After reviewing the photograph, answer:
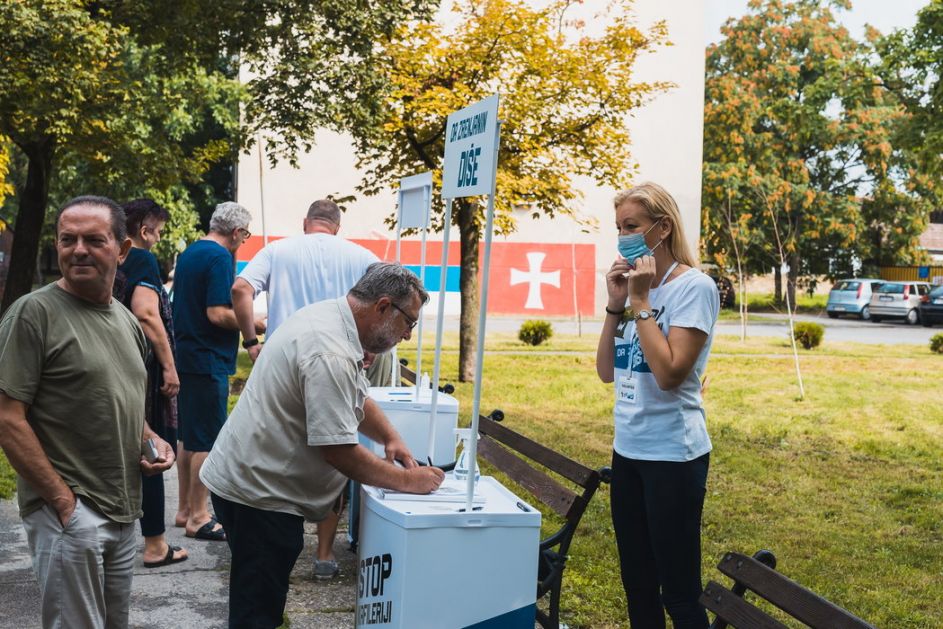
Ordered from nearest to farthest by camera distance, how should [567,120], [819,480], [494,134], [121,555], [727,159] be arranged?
[121,555] → [494,134] → [819,480] → [567,120] → [727,159]

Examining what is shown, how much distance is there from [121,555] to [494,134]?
5.96 ft

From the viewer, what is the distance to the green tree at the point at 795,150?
1569 inches

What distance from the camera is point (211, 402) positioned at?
20.1 feet

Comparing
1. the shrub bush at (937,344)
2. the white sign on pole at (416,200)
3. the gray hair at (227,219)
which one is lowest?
the shrub bush at (937,344)

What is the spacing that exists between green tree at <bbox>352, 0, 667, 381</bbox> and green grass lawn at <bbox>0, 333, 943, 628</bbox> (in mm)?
2795

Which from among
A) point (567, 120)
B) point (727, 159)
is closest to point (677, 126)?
point (727, 159)

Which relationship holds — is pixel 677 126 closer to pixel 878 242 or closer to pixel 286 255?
pixel 878 242

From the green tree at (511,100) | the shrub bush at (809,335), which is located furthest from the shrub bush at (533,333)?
the green tree at (511,100)

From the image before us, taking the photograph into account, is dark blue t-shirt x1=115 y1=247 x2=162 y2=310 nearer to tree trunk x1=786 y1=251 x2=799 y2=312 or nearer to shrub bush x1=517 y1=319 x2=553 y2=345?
shrub bush x1=517 y1=319 x2=553 y2=345

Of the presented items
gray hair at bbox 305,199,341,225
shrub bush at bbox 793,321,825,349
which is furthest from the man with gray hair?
shrub bush at bbox 793,321,825,349

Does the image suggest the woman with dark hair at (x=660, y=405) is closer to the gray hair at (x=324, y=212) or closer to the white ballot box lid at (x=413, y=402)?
the white ballot box lid at (x=413, y=402)

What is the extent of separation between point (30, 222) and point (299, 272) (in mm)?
12533

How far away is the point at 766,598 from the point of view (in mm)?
2748

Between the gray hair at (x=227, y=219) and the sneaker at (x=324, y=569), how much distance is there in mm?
2070
